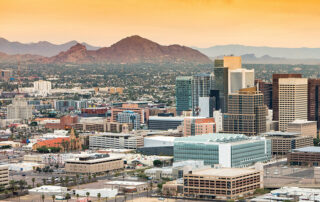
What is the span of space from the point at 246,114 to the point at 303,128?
901 cm

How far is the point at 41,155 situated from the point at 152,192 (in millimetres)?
34659

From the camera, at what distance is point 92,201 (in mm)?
89688

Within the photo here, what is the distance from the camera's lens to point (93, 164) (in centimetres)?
11038

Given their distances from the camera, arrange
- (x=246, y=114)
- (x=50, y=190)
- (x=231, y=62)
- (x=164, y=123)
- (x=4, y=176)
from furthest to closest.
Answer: (x=231, y=62)
(x=164, y=123)
(x=246, y=114)
(x=4, y=176)
(x=50, y=190)

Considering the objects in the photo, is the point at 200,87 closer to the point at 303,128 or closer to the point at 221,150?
the point at 303,128

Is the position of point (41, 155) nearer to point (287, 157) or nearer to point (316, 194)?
point (287, 157)

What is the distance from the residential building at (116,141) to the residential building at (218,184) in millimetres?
42477

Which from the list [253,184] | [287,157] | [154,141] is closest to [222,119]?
[154,141]

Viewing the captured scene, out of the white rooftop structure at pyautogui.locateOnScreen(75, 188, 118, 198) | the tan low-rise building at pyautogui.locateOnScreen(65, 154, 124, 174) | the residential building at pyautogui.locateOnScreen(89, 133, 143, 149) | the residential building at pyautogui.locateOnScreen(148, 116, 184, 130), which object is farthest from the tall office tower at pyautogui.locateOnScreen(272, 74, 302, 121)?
the white rooftop structure at pyautogui.locateOnScreen(75, 188, 118, 198)

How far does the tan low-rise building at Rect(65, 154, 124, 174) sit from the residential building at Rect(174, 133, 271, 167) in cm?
786

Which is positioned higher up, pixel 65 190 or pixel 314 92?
pixel 314 92

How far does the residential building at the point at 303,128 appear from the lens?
135000mm

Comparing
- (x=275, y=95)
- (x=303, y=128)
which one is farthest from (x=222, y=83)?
(x=303, y=128)

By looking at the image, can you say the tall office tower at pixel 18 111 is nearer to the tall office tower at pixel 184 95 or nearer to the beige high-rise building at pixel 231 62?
the tall office tower at pixel 184 95
